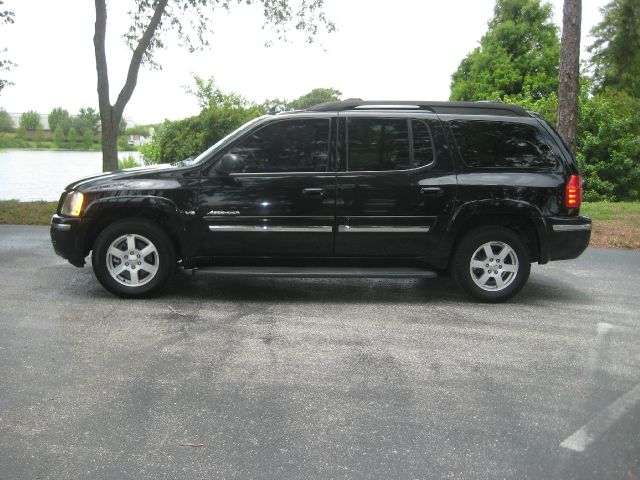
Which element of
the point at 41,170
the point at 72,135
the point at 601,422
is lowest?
the point at 601,422

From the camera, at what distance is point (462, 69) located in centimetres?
5053

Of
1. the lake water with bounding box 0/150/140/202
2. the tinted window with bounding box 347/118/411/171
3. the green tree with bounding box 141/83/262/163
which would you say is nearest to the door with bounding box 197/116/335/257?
the tinted window with bounding box 347/118/411/171

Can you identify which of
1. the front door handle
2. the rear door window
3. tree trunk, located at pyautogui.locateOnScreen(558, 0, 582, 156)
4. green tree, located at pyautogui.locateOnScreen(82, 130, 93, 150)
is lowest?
the front door handle

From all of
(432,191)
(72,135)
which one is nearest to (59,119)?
(72,135)

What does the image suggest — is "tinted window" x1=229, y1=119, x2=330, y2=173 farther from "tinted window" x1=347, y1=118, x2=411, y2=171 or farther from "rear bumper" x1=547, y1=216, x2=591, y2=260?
"rear bumper" x1=547, y1=216, x2=591, y2=260

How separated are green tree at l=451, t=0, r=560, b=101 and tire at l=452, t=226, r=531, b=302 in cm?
3762

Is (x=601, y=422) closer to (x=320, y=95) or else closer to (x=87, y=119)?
(x=87, y=119)

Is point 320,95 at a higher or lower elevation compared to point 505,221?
higher

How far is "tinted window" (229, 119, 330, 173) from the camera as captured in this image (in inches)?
249

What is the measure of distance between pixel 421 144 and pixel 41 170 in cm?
1428

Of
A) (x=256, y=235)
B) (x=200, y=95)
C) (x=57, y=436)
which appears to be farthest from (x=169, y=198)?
(x=200, y=95)

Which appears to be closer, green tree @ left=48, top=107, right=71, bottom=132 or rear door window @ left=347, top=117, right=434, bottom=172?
rear door window @ left=347, top=117, right=434, bottom=172

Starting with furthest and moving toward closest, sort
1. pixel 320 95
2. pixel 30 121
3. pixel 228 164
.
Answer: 1. pixel 320 95
2. pixel 30 121
3. pixel 228 164

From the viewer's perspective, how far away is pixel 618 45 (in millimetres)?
48438
